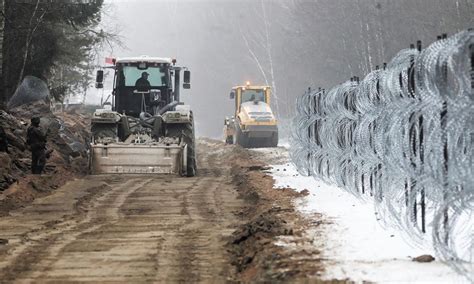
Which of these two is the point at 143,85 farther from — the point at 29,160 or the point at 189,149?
the point at 29,160

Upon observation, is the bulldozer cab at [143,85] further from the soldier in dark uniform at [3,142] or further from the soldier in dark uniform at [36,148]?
the soldier in dark uniform at [3,142]

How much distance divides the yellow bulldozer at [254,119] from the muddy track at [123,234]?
548 inches

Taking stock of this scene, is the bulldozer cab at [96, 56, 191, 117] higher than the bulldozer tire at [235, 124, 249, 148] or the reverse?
higher

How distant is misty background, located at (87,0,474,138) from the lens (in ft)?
146

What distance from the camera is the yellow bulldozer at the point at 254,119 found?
2886 centimetres

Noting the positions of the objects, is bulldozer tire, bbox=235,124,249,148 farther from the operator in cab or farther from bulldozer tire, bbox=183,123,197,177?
bulldozer tire, bbox=183,123,197,177

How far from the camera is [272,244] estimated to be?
7395 millimetres

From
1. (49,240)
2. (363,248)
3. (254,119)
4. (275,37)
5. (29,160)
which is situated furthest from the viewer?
(275,37)

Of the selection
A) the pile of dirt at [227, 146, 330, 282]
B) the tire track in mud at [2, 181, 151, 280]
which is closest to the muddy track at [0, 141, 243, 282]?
the tire track in mud at [2, 181, 151, 280]

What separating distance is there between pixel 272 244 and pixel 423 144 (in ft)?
6.36

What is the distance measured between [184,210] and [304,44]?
5201 cm

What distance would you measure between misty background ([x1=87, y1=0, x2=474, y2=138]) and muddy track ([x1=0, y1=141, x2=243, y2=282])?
17111 millimetres

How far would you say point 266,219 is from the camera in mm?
9023

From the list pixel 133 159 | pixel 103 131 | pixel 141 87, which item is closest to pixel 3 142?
pixel 103 131
